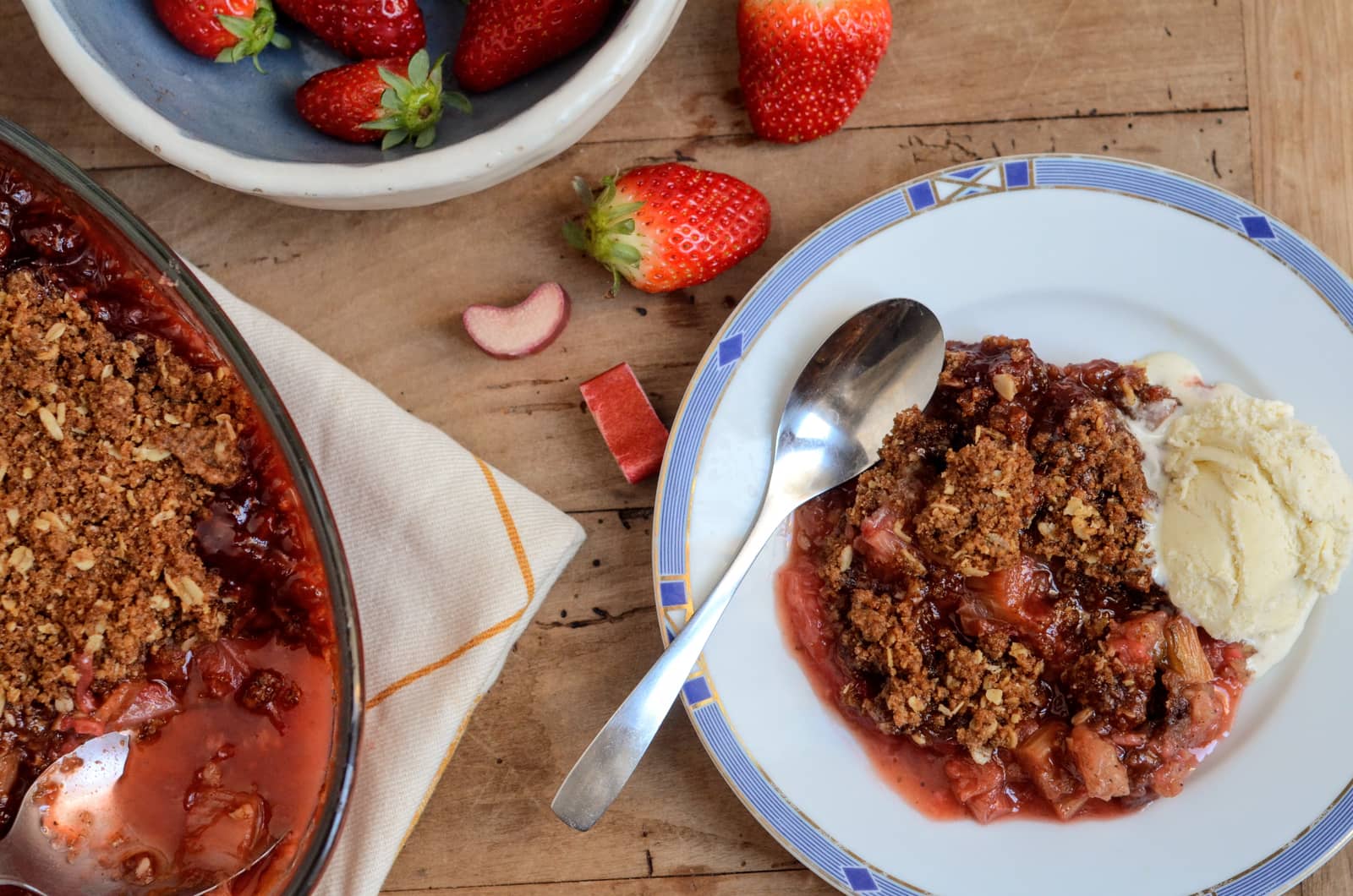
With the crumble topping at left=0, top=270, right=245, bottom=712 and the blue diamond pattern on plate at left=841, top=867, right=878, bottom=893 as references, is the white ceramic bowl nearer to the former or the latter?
the crumble topping at left=0, top=270, right=245, bottom=712

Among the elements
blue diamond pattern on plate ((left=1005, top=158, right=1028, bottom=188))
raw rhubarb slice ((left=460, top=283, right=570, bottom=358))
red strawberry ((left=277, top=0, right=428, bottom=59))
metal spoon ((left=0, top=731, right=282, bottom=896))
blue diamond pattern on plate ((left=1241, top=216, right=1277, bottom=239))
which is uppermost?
red strawberry ((left=277, top=0, right=428, bottom=59))

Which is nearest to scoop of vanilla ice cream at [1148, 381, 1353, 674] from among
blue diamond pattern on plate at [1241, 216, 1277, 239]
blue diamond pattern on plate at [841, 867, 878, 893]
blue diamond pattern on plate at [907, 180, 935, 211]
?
blue diamond pattern on plate at [1241, 216, 1277, 239]

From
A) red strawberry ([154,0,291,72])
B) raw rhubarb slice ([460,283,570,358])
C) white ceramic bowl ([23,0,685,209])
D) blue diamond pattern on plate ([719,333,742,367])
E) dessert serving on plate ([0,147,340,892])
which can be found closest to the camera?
dessert serving on plate ([0,147,340,892])

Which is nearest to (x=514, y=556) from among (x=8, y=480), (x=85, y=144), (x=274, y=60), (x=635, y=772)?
(x=635, y=772)

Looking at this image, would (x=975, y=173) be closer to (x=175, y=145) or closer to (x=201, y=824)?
(x=175, y=145)

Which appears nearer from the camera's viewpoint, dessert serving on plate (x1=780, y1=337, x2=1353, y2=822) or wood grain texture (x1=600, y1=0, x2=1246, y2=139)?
dessert serving on plate (x1=780, y1=337, x2=1353, y2=822)

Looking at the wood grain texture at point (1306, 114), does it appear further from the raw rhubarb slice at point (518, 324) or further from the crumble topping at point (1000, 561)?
the raw rhubarb slice at point (518, 324)

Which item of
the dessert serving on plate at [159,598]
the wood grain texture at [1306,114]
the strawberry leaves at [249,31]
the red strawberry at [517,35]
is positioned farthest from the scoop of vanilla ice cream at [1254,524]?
the strawberry leaves at [249,31]
